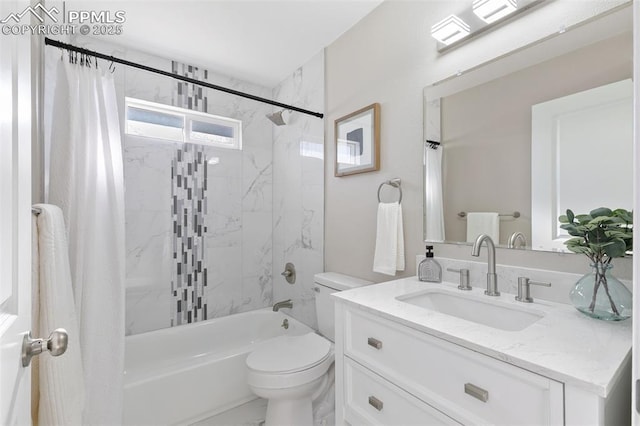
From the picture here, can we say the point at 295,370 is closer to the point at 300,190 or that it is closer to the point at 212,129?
the point at 300,190

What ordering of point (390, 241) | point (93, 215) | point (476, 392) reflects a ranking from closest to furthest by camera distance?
1. point (476, 392)
2. point (93, 215)
3. point (390, 241)

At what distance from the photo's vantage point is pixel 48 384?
33.4 inches

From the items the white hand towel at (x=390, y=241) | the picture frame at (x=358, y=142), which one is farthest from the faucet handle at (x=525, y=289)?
the picture frame at (x=358, y=142)

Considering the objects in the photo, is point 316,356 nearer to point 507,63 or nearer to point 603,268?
point 603,268

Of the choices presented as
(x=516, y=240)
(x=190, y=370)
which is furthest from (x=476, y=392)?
(x=190, y=370)

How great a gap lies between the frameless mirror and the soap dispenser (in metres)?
0.11

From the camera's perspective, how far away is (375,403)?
1064 millimetres

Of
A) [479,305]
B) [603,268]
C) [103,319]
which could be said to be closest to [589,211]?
[603,268]

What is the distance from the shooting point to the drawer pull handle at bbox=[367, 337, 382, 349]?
3.44 ft

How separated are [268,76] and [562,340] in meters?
2.75

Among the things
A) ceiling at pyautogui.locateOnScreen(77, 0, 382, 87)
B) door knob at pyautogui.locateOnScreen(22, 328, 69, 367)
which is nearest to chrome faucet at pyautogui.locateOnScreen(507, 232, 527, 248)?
door knob at pyautogui.locateOnScreen(22, 328, 69, 367)

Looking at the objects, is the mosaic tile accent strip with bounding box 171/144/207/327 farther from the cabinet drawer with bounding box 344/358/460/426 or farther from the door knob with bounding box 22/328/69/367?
the door knob with bounding box 22/328/69/367

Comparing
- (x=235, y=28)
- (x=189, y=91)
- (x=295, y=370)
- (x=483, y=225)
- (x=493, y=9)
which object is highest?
(x=235, y=28)

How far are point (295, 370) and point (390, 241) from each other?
85 cm
